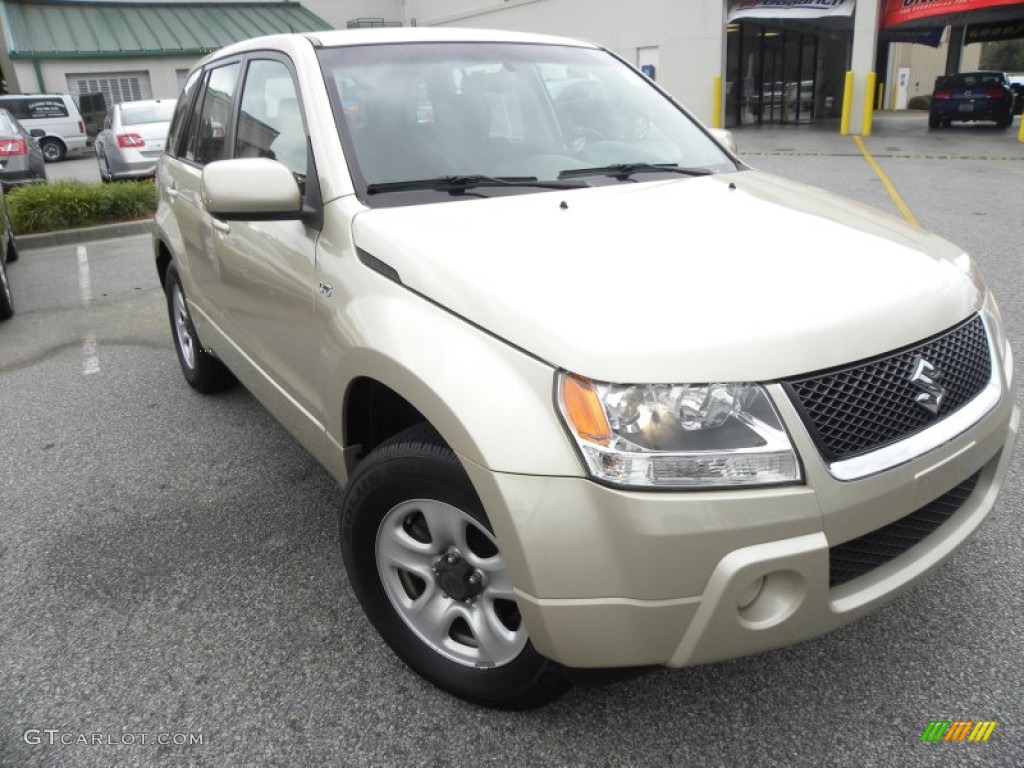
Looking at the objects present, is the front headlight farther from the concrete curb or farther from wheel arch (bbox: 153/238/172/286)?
the concrete curb

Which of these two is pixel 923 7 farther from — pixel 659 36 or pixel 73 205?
pixel 73 205

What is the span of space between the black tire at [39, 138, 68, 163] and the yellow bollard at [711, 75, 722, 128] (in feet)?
59.9

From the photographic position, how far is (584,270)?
2.08 metres

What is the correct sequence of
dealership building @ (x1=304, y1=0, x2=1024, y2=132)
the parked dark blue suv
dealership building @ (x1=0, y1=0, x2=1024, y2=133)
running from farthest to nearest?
the parked dark blue suv < dealership building @ (x1=0, y1=0, x2=1024, y2=133) < dealership building @ (x1=304, y1=0, x2=1024, y2=132)

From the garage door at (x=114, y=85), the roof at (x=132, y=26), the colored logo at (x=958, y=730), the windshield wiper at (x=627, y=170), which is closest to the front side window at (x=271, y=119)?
the windshield wiper at (x=627, y=170)

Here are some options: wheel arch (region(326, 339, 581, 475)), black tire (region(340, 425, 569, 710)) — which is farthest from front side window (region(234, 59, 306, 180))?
black tire (region(340, 425, 569, 710))

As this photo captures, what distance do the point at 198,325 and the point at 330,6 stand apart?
3454 centimetres

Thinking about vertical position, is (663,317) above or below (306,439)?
above

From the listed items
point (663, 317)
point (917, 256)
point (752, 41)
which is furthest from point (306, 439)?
point (752, 41)

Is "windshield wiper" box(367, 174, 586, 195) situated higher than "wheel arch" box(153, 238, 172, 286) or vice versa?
"windshield wiper" box(367, 174, 586, 195)

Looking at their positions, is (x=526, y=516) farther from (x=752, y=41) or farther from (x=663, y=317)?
(x=752, y=41)

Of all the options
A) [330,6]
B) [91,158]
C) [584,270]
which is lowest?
[91,158]

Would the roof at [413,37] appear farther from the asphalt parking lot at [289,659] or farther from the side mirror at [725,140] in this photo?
the asphalt parking lot at [289,659]

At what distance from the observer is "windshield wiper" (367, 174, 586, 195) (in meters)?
2.65
